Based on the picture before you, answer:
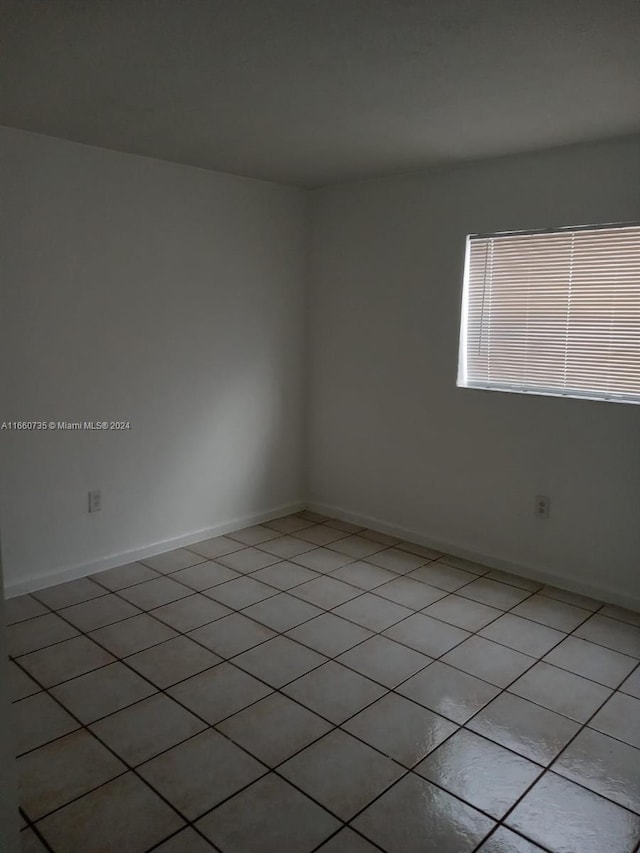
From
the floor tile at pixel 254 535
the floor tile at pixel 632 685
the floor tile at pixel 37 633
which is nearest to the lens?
the floor tile at pixel 632 685

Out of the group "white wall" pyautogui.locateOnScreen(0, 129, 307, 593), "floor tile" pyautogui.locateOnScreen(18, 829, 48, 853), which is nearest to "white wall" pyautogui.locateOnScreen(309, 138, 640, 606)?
"white wall" pyautogui.locateOnScreen(0, 129, 307, 593)

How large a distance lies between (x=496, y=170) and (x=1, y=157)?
8.07ft

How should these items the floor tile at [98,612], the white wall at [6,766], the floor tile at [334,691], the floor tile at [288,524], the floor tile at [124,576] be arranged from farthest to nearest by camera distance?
the floor tile at [288,524] < the floor tile at [124,576] < the floor tile at [98,612] < the floor tile at [334,691] < the white wall at [6,766]

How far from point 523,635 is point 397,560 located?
1010 millimetres

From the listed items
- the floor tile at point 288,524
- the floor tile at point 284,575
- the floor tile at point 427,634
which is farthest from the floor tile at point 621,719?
the floor tile at point 288,524

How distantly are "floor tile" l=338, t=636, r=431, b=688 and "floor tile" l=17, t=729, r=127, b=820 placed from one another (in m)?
1.01

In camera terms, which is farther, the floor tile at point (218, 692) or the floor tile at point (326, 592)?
the floor tile at point (326, 592)

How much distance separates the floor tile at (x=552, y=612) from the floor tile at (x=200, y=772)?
5.39 ft

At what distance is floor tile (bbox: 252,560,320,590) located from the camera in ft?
11.6

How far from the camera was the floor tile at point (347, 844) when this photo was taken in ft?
5.89

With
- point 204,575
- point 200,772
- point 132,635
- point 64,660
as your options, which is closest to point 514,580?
point 204,575

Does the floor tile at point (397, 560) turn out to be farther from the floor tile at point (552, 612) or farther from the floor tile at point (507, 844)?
the floor tile at point (507, 844)

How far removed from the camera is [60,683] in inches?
100

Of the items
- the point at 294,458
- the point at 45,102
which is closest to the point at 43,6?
the point at 45,102
